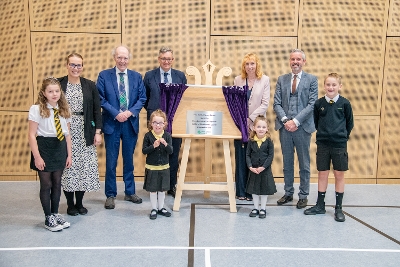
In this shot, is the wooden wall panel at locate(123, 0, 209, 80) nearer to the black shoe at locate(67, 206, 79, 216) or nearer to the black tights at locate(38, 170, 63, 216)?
the black shoe at locate(67, 206, 79, 216)

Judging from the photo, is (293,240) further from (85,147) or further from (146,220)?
(85,147)

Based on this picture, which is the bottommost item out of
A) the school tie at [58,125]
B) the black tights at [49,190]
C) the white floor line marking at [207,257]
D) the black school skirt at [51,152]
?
the white floor line marking at [207,257]

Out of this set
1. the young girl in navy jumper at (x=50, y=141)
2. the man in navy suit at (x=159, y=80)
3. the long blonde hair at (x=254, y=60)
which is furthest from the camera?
the man in navy suit at (x=159, y=80)

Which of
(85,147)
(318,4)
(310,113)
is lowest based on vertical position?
(85,147)

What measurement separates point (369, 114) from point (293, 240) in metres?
2.81

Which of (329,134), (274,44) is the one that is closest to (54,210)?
(329,134)

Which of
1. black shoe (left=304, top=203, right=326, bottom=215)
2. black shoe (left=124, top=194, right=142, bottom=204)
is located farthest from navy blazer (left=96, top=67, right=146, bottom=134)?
black shoe (left=304, top=203, right=326, bottom=215)

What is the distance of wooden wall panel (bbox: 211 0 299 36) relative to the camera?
4.69 m

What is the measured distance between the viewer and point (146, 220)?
311cm

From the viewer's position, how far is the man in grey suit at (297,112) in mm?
3551

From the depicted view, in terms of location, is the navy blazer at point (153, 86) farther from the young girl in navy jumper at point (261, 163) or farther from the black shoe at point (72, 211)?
the black shoe at point (72, 211)

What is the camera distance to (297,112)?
359cm

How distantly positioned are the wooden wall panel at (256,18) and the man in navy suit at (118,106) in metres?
1.65

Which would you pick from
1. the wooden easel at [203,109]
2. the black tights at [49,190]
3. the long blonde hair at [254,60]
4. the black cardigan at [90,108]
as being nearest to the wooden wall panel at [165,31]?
the long blonde hair at [254,60]
